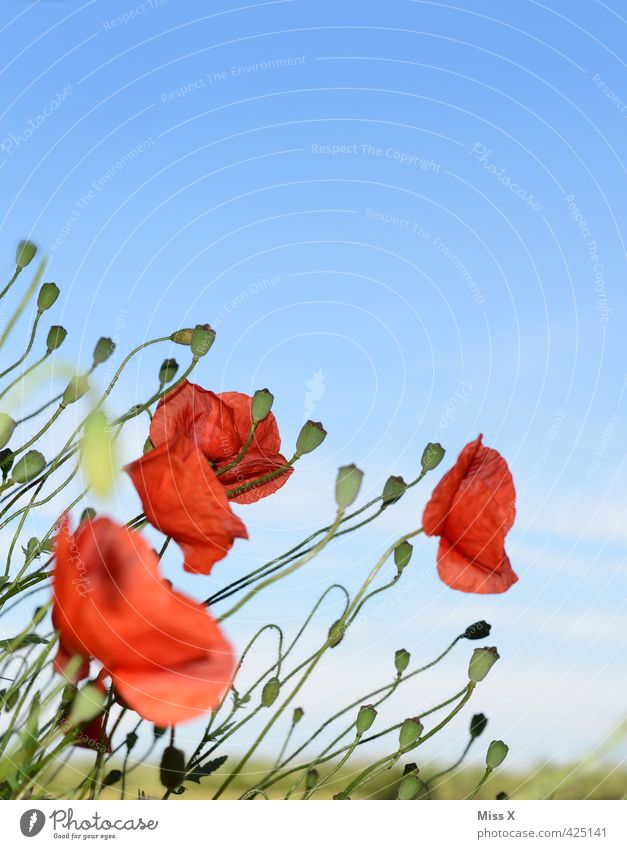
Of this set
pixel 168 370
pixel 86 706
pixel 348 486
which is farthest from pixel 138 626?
pixel 168 370

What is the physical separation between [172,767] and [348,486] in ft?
0.47

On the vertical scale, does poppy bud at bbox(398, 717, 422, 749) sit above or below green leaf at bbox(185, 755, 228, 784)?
above

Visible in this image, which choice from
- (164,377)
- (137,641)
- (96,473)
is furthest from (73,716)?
(164,377)

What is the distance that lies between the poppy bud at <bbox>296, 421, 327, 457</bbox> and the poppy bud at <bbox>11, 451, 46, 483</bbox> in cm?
13

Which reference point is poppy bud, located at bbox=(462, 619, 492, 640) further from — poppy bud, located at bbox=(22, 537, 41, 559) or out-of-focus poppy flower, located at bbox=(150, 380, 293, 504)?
poppy bud, located at bbox=(22, 537, 41, 559)

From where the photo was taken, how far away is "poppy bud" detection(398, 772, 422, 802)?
43 cm

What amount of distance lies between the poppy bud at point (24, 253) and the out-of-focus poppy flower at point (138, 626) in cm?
26

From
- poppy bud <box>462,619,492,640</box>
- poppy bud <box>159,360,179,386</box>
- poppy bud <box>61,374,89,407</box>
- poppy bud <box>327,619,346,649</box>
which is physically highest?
poppy bud <box>159,360,179,386</box>

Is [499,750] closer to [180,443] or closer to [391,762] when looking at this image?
[391,762]

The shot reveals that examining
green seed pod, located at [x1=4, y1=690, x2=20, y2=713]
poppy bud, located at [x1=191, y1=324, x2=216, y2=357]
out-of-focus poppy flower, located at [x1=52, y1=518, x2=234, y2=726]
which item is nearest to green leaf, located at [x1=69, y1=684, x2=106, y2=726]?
out-of-focus poppy flower, located at [x1=52, y1=518, x2=234, y2=726]

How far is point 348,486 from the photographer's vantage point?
40 cm

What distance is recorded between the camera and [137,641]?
0.29 metres

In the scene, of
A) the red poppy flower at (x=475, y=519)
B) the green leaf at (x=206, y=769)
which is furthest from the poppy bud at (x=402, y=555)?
the green leaf at (x=206, y=769)

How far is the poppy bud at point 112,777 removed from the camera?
455mm
